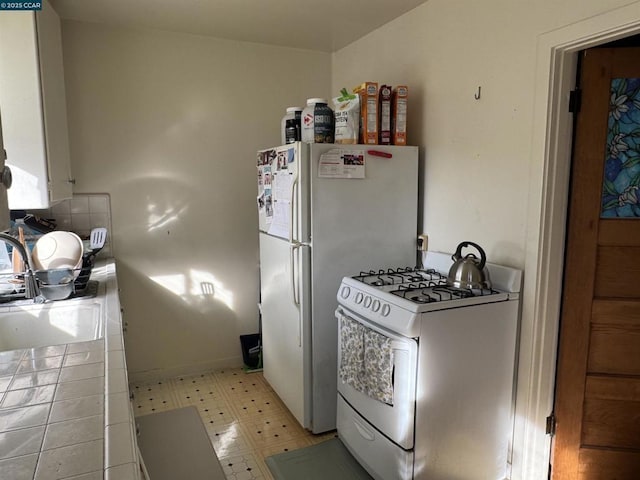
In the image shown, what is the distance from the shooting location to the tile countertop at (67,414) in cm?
79

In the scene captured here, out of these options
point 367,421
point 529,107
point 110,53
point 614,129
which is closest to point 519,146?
point 529,107

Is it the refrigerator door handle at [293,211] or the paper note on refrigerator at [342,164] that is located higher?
the paper note on refrigerator at [342,164]

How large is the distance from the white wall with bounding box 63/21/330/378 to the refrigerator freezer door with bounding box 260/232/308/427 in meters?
0.46

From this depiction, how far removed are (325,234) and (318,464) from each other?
120 cm

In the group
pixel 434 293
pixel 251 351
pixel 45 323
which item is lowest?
pixel 251 351

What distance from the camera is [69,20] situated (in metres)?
2.71

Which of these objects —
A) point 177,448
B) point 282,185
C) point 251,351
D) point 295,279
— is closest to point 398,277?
point 295,279

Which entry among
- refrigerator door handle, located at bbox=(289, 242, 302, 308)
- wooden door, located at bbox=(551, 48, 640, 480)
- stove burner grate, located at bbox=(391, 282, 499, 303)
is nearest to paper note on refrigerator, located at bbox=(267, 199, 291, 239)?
refrigerator door handle, located at bbox=(289, 242, 302, 308)

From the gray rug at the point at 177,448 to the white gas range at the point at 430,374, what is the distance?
707 millimetres

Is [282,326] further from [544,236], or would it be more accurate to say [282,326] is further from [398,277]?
[544,236]

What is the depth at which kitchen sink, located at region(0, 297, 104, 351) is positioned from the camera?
178cm

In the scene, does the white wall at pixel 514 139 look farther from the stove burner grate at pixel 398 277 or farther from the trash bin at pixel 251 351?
the trash bin at pixel 251 351

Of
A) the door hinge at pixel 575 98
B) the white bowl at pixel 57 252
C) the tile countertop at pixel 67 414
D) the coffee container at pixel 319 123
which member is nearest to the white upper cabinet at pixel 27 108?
the white bowl at pixel 57 252

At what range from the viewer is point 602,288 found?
1881 millimetres
